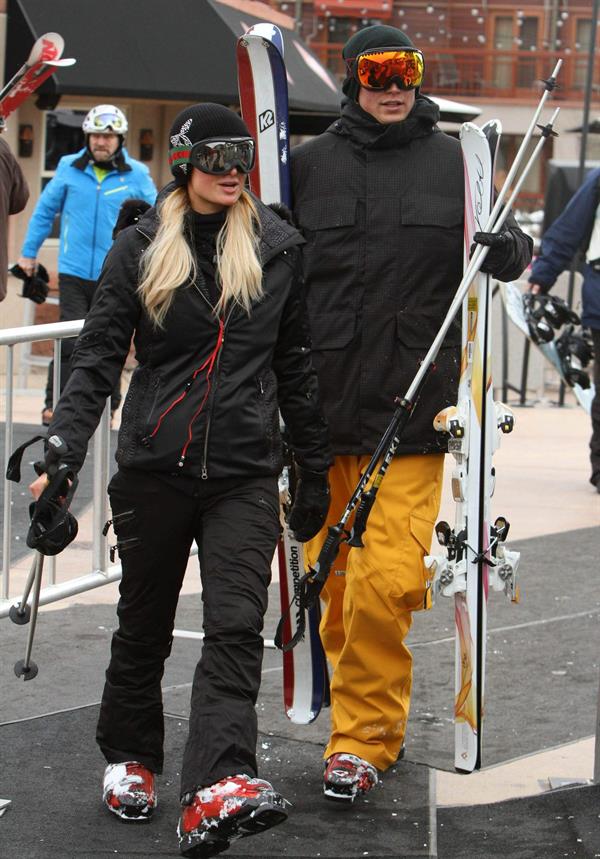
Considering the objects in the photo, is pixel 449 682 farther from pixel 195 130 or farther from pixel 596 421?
pixel 596 421

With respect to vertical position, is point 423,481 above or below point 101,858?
above

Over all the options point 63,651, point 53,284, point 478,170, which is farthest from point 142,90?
point 478,170

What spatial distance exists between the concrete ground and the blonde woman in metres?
0.59

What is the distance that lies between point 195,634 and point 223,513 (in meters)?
2.00

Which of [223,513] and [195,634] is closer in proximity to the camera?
[223,513]

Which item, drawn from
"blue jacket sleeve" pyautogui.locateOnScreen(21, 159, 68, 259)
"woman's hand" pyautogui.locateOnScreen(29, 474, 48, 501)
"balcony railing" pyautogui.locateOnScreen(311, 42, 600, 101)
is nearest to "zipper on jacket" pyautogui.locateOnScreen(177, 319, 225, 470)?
"woman's hand" pyautogui.locateOnScreen(29, 474, 48, 501)

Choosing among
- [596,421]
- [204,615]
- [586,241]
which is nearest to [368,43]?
[204,615]

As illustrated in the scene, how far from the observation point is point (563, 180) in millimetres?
19875

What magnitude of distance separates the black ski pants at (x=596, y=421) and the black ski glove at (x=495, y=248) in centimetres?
484

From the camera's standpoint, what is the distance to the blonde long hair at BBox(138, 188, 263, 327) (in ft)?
12.8

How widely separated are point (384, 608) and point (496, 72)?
45118mm

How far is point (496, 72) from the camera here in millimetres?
47812

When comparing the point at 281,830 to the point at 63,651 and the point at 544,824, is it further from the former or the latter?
the point at 63,651

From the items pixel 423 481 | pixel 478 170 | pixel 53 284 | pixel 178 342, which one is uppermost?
pixel 478 170
